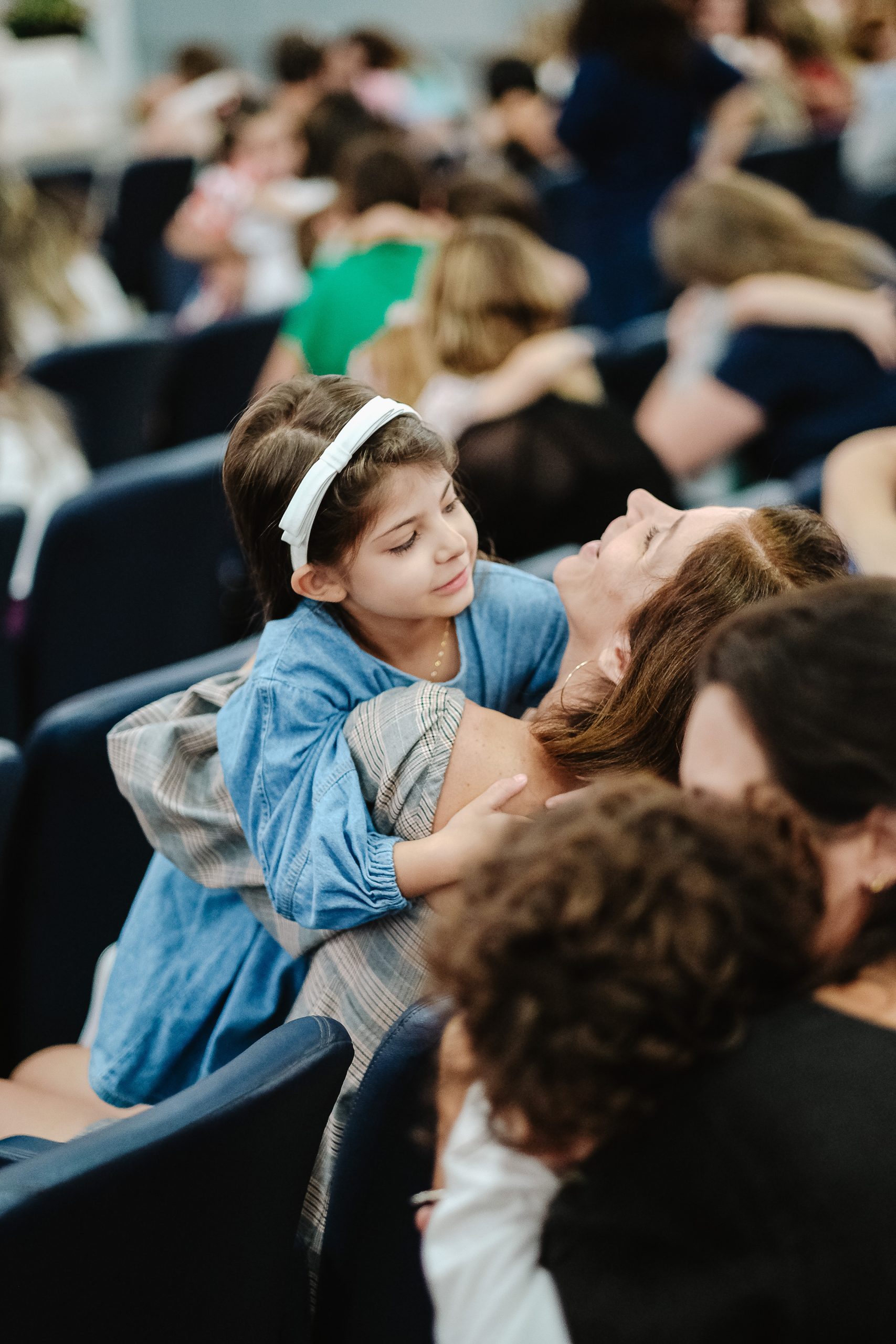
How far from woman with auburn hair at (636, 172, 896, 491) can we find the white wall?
8.01 meters

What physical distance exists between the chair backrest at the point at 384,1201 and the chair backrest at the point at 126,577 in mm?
1378

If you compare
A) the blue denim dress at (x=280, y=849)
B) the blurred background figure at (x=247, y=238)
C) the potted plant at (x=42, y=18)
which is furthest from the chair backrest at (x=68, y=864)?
the potted plant at (x=42, y=18)

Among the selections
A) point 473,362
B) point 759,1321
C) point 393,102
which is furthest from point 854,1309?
point 393,102

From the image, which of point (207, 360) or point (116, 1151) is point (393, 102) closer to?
point (207, 360)

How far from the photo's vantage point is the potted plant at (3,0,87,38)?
325 inches

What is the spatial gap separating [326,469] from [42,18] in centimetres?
874

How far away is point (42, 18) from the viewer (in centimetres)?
834

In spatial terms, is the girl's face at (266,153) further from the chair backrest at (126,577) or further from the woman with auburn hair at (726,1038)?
the woman with auburn hair at (726,1038)

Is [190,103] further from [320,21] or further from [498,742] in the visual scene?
[498,742]

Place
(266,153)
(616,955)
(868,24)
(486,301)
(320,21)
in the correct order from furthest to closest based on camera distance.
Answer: (320,21) < (868,24) < (266,153) < (486,301) < (616,955)

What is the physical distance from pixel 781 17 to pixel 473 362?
177 inches

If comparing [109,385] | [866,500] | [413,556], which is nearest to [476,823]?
[413,556]

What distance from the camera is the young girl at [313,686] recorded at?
1106 millimetres

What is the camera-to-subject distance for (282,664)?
1207mm
